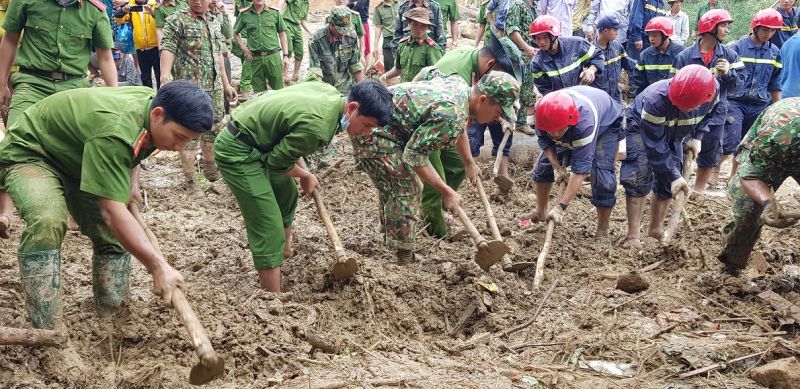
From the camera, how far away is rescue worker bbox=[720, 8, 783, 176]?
308 inches

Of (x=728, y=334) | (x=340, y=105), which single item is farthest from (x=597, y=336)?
(x=340, y=105)

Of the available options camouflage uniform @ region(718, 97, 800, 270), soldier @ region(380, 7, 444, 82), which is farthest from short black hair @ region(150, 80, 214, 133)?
soldier @ region(380, 7, 444, 82)

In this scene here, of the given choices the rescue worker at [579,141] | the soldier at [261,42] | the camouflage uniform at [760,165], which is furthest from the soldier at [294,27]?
the camouflage uniform at [760,165]

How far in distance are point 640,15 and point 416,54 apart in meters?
3.71

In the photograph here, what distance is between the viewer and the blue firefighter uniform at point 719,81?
7.21m

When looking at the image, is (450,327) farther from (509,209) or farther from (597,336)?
(509,209)

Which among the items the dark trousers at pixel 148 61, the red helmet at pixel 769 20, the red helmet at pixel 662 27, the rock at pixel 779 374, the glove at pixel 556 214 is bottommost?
the glove at pixel 556 214

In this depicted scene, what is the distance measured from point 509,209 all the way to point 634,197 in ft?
4.82

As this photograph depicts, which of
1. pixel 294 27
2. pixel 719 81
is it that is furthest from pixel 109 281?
pixel 294 27

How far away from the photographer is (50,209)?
11.3ft

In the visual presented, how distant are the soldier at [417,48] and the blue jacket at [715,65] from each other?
9.08 feet

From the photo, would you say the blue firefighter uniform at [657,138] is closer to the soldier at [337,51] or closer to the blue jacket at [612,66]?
the blue jacket at [612,66]

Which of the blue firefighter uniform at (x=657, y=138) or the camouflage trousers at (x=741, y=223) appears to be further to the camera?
the blue firefighter uniform at (x=657, y=138)

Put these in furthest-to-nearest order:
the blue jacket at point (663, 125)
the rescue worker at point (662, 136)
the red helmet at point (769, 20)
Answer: the red helmet at point (769, 20) → the blue jacket at point (663, 125) → the rescue worker at point (662, 136)
